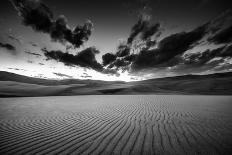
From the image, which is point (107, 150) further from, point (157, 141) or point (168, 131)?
point (168, 131)

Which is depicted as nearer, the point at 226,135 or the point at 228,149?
the point at 228,149

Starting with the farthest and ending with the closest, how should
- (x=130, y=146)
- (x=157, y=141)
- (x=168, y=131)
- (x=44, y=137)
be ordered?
(x=168, y=131)
(x=44, y=137)
(x=157, y=141)
(x=130, y=146)

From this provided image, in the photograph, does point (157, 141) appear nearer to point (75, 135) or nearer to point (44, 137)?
point (75, 135)

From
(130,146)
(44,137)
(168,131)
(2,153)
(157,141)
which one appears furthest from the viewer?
(168,131)

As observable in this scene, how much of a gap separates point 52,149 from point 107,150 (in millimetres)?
1312

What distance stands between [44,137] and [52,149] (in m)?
0.97

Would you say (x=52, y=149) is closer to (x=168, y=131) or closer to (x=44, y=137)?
(x=44, y=137)

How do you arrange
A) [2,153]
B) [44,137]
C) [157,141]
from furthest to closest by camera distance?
[44,137], [157,141], [2,153]

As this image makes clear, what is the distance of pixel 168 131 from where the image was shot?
150 inches

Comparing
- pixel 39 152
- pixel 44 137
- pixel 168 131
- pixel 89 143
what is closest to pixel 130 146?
pixel 89 143

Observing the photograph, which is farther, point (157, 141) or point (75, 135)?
point (75, 135)

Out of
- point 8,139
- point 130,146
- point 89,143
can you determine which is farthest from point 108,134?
point 8,139

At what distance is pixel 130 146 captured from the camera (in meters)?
2.83

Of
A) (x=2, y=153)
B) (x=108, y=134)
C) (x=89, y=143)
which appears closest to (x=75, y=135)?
(x=89, y=143)
